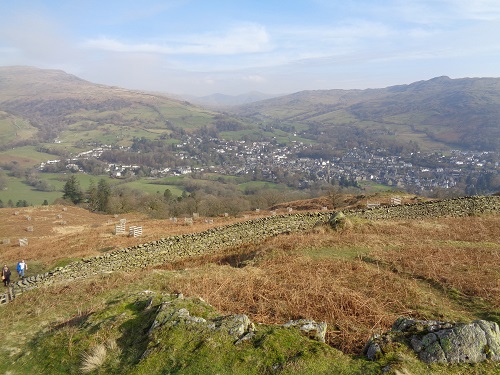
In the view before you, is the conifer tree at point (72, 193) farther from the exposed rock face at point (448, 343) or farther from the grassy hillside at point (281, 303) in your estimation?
the exposed rock face at point (448, 343)

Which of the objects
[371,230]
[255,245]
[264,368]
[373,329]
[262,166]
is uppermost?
[264,368]

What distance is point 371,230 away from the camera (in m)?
22.2

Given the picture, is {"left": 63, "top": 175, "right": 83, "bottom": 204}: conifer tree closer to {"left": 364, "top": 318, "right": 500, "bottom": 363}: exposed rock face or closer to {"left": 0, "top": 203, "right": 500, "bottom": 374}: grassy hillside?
{"left": 0, "top": 203, "right": 500, "bottom": 374}: grassy hillside

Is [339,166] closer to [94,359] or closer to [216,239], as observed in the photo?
[216,239]

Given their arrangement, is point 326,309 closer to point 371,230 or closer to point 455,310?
point 455,310

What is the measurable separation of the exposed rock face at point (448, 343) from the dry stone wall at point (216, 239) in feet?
58.8

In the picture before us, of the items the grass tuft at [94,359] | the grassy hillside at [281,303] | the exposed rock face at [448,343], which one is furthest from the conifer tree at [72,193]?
the exposed rock face at [448,343]

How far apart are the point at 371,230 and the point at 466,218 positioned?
9.48 metres

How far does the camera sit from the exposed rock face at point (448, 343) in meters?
6.08

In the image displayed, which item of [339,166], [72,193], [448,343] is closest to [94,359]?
[448,343]

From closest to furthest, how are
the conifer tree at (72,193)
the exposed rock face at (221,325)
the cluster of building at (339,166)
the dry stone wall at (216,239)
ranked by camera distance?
the exposed rock face at (221,325) < the dry stone wall at (216,239) < the conifer tree at (72,193) < the cluster of building at (339,166)

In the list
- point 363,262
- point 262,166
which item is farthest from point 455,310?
point 262,166

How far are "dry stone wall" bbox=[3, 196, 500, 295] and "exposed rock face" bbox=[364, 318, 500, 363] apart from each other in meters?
17.9

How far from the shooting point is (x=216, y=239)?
2648 centimetres
